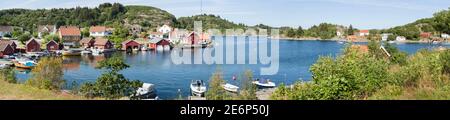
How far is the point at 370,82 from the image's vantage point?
463cm

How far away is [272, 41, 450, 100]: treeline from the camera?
398 centimetres

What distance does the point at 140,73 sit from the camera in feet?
51.9

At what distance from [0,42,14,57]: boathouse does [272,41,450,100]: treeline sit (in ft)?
65.2

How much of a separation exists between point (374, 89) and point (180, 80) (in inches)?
372

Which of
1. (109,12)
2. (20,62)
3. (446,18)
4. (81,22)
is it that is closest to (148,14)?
(109,12)

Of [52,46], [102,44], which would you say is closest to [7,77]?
[52,46]

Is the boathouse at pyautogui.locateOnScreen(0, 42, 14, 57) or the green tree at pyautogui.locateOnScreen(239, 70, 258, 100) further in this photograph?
the boathouse at pyautogui.locateOnScreen(0, 42, 14, 57)

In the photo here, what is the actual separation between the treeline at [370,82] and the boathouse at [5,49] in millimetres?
19884

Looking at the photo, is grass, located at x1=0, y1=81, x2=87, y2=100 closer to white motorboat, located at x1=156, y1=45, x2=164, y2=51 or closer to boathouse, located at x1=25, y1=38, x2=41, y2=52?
boathouse, located at x1=25, y1=38, x2=41, y2=52

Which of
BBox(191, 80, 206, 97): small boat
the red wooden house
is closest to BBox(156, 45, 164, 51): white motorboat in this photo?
the red wooden house

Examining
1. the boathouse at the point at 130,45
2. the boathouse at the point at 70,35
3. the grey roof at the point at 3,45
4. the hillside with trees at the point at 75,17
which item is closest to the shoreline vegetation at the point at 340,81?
the grey roof at the point at 3,45

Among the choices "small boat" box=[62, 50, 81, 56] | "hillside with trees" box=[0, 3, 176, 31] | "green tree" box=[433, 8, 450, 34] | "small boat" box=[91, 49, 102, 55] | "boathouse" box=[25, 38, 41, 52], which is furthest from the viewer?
"hillside with trees" box=[0, 3, 176, 31]
